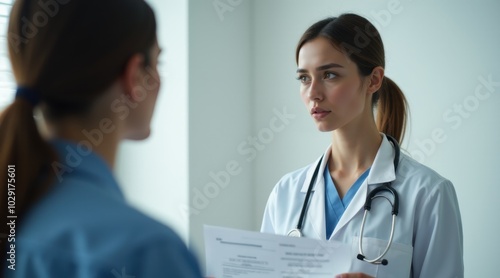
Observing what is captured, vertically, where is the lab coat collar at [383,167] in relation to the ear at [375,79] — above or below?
below

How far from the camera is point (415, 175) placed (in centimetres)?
142

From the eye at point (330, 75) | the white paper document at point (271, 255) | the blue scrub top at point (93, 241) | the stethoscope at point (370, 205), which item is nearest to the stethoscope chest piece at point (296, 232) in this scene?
the stethoscope at point (370, 205)

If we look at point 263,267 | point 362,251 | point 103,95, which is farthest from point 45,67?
point 362,251

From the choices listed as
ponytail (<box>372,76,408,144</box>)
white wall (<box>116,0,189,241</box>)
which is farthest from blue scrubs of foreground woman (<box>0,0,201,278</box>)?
white wall (<box>116,0,189,241</box>)

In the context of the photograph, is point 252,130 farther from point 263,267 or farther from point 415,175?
point 263,267

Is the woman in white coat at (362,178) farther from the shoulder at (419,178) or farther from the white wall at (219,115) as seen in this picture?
the white wall at (219,115)

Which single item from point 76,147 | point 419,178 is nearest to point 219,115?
point 419,178

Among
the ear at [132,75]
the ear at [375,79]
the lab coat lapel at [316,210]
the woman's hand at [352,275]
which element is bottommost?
the woman's hand at [352,275]

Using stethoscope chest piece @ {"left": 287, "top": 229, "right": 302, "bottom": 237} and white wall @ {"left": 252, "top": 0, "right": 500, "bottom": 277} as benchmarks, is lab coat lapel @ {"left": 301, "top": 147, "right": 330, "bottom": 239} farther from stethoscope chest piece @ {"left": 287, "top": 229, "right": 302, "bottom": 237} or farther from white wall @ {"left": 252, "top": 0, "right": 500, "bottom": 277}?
white wall @ {"left": 252, "top": 0, "right": 500, "bottom": 277}

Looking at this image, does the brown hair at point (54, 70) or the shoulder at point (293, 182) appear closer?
the brown hair at point (54, 70)

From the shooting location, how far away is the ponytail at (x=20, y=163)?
0.54 m

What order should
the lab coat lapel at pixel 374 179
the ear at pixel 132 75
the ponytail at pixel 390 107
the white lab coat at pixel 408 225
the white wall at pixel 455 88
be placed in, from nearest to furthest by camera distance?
the ear at pixel 132 75 → the white lab coat at pixel 408 225 → the lab coat lapel at pixel 374 179 → the ponytail at pixel 390 107 → the white wall at pixel 455 88

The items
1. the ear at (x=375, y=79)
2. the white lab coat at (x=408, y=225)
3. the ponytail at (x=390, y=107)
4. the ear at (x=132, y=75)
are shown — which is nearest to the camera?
the ear at (x=132, y=75)

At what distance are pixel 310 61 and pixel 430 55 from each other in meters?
0.76
